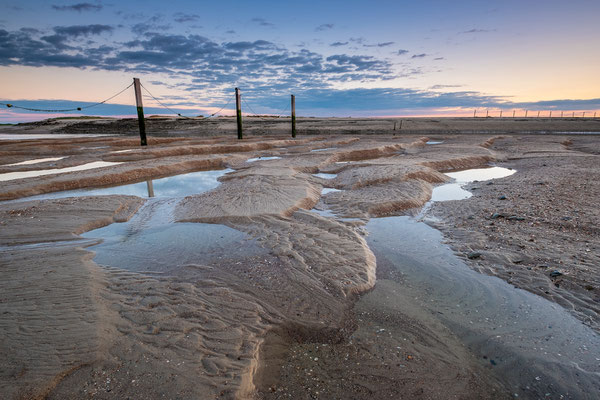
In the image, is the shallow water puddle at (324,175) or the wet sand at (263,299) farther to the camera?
the shallow water puddle at (324,175)

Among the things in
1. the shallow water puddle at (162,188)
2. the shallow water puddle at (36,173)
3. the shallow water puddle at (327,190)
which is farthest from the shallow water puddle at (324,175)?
the shallow water puddle at (36,173)

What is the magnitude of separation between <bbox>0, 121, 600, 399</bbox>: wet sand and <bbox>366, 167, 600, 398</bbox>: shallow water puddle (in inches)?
5.3

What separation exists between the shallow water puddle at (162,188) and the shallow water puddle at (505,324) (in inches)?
231

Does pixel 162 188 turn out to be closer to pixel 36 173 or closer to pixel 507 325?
pixel 36 173

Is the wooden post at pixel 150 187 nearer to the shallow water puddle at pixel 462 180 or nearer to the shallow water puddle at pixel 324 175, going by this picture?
the shallow water puddle at pixel 324 175

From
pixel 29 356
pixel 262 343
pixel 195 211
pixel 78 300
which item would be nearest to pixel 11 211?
pixel 195 211

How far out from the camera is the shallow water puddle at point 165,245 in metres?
4.11

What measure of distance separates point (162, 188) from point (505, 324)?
857 cm

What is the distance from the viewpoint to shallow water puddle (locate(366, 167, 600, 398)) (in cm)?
232

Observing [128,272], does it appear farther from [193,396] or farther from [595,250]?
[595,250]

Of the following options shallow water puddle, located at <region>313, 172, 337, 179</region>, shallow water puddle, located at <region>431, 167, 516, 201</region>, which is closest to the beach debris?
shallow water puddle, located at <region>431, 167, 516, 201</region>

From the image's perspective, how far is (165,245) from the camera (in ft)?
15.5

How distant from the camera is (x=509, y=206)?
6.28 metres

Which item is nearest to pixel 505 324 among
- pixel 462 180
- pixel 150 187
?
pixel 462 180
